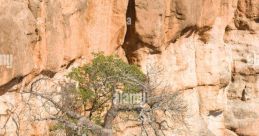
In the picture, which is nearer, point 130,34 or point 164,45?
point 130,34

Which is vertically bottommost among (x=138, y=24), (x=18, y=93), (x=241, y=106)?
(x=241, y=106)

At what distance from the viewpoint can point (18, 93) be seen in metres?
11.3

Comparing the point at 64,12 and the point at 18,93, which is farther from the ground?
the point at 64,12

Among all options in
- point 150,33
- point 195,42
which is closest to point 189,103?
point 195,42

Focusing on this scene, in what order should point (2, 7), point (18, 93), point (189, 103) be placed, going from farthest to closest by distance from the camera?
point (189, 103), point (18, 93), point (2, 7)

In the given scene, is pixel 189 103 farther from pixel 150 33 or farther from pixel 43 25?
pixel 43 25

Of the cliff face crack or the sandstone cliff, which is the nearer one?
the sandstone cliff

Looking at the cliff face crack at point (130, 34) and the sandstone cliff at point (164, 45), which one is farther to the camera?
the cliff face crack at point (130, 34)

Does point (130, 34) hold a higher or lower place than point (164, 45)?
higher

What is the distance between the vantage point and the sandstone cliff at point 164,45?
36.6ft

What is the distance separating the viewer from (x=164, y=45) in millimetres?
15633

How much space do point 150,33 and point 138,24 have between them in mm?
341

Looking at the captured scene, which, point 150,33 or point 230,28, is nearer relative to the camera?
point 150,33

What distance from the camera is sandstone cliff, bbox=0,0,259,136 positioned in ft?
36.6
